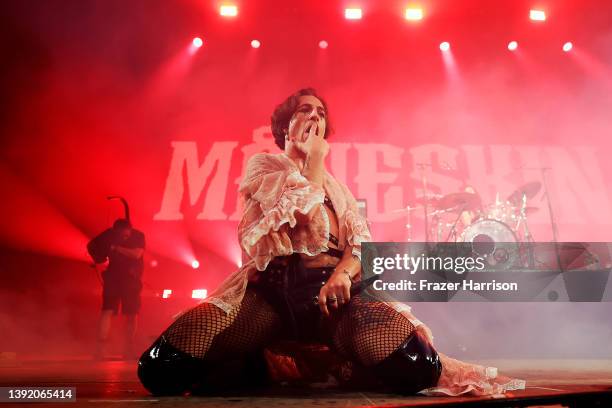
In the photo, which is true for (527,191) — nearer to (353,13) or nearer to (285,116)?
(353,13)

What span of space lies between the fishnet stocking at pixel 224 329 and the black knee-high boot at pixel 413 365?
1.50ft

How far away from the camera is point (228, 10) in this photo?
5.30 metres

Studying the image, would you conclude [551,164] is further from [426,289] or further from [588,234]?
[426,289]

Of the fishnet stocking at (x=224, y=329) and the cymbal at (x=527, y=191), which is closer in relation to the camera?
the fishnet stocking at (x=224, y=329)

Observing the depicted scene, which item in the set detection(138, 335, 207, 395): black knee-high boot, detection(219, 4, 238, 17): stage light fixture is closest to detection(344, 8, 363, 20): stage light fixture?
detection(219, 4, 238, 17): stage light fixture

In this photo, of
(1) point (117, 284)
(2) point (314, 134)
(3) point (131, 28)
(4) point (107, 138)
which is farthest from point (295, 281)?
(3) point (131, 28)

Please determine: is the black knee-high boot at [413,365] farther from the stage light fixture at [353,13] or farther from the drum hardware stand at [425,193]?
the stage light fixture at [353,13]

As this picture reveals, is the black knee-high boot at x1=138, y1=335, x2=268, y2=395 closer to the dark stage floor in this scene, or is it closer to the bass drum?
the dark stage floor

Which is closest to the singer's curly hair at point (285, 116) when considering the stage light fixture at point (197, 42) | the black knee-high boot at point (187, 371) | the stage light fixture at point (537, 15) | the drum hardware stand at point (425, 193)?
the black knee-high boot at point (187, 371)

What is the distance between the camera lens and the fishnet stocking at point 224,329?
166 cm

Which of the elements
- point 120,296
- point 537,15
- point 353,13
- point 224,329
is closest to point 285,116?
point 224,329

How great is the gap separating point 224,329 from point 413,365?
704 mm

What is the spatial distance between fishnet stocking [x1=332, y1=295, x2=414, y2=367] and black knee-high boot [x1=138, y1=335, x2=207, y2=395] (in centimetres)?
54

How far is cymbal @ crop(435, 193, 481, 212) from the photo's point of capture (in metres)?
5.00
